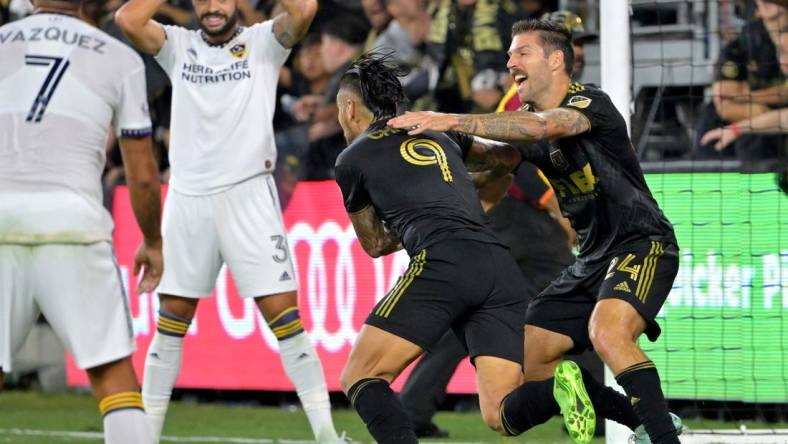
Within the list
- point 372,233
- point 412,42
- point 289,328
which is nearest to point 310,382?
point 289,328

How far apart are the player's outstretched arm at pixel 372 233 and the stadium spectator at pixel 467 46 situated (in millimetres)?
3603

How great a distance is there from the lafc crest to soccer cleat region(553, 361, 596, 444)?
2.76m

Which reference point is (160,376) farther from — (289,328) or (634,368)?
(634,368)

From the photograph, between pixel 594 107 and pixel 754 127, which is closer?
pixel 594 107

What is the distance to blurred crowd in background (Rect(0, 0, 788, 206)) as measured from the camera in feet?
29.3

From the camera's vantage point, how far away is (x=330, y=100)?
34.0 ft

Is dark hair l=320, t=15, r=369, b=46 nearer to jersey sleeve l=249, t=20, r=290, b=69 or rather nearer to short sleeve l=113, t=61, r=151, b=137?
jersey sleeve l=249, t=20, r=290, b=69

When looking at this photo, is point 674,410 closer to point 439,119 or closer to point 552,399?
point 552,399

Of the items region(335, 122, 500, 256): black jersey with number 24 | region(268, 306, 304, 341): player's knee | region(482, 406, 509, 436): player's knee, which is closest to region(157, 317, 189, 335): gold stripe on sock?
region(268, 306, 304, 341): player's knee

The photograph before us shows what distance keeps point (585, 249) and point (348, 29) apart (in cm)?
452

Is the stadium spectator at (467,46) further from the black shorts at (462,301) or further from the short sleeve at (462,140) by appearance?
the black shorts at (462,301)

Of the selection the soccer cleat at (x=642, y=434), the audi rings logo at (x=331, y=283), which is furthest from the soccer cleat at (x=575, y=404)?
the audi rings logo at (x=331, y=283)

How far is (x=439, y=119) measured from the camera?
5734 millimetres

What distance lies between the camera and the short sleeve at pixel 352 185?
6004 millimetres
